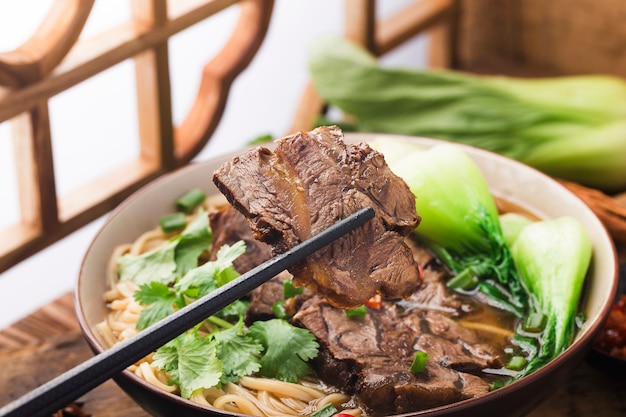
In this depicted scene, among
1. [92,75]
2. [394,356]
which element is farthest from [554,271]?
[92,75]

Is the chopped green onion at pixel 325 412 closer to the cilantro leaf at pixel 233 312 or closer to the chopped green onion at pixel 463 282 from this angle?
the cilantro leaf at pixel 233 312

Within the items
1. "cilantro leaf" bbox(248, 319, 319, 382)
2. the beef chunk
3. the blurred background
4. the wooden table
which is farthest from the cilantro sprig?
the blurred background

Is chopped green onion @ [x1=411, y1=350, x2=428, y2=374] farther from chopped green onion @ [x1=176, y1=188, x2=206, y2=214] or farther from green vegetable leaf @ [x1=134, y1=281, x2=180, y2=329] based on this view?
chopped green onion @ [x1=176, y1=188, x2=206, y2=214]

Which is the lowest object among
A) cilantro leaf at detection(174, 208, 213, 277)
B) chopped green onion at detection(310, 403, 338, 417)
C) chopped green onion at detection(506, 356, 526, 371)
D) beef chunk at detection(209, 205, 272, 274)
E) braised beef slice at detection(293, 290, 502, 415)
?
chopped green onion at detection(506, 356, 526, 371)

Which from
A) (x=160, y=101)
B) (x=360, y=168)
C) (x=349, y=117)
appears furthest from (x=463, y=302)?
(x=349, y=117)

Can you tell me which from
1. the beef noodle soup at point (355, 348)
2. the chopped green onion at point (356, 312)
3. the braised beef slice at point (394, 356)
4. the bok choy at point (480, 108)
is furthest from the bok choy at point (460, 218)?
the bok choy at point (480, 108)

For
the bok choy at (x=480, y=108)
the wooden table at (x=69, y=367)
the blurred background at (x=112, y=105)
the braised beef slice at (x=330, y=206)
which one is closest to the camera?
the braised beef slice at (x=330, y=206)

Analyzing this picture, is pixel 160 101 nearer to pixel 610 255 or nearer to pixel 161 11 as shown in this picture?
pixel 161 11
